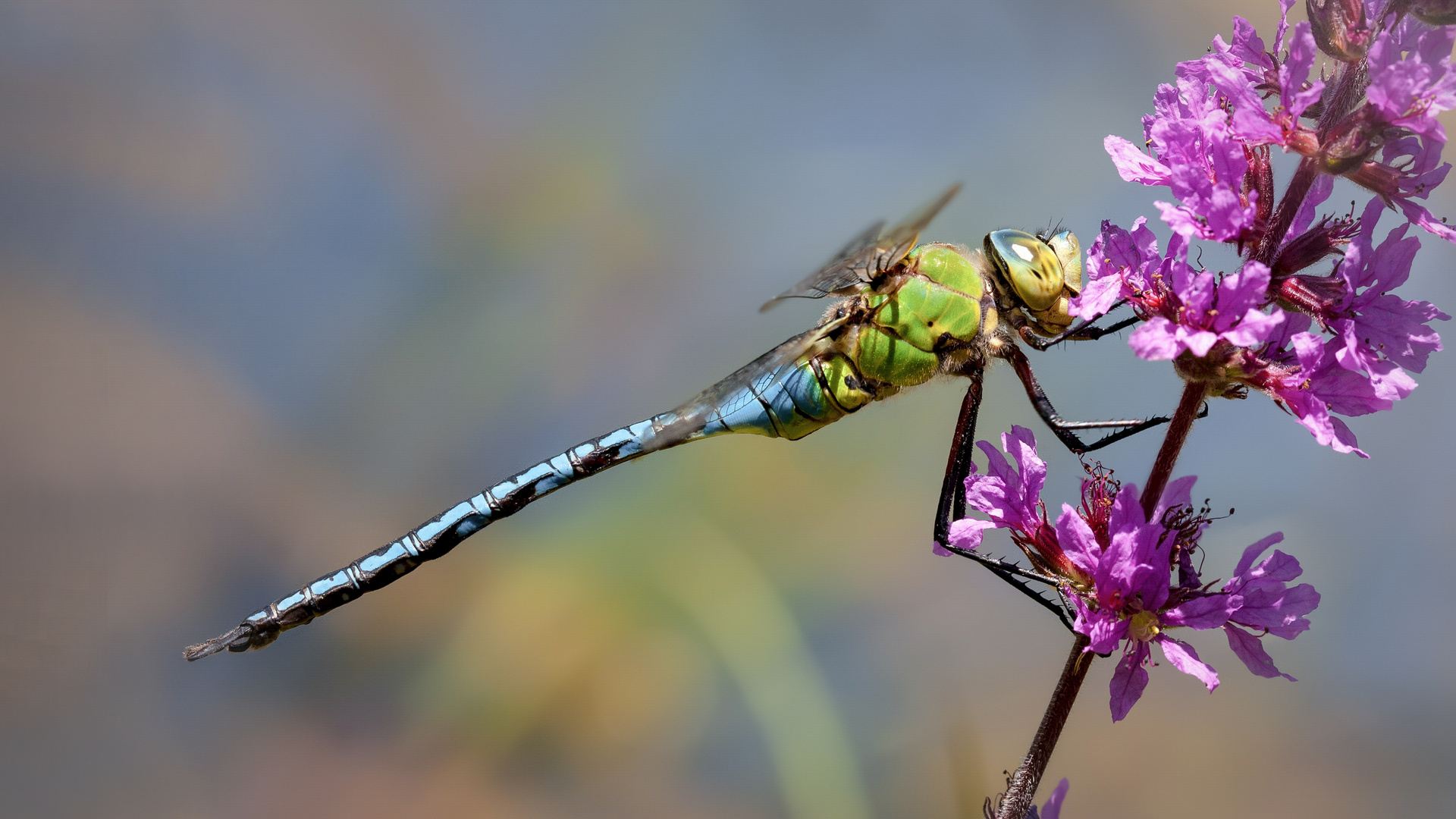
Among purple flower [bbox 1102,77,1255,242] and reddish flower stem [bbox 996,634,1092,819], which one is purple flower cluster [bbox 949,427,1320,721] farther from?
purple flower [bbox 1102,77,1255,242]

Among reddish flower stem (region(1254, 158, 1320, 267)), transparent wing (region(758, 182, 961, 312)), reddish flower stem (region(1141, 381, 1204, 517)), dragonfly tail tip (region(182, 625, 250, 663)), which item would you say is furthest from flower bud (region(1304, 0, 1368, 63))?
dragonfly tail tip (region(182, 625, 250, 663))

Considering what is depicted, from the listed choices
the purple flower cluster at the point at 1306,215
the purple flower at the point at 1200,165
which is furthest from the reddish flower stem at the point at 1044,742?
the purple flower at the point at 1200,165

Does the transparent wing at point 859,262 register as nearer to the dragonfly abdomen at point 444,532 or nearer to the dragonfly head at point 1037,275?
the dragonfly head at point 1037,275

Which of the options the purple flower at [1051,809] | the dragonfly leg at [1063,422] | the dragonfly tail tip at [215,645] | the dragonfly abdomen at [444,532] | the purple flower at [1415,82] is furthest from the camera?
the dragonfly abdomen at [444,532]

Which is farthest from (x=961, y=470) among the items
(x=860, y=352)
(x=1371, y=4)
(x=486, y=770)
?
(x=486, y=770)

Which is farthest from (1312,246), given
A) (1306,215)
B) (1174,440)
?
(1174,440)

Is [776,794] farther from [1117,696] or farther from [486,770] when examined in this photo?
[1117,696]

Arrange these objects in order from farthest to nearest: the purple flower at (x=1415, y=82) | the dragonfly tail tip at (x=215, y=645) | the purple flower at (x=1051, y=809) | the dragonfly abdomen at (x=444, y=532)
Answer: the dragonfly abdomen at (x=444, y=532), the dragonfly tail tip at (x=215, y=645), the purple flower at (x=1051, y=809), the purple flower at (x=1415, y=82)
